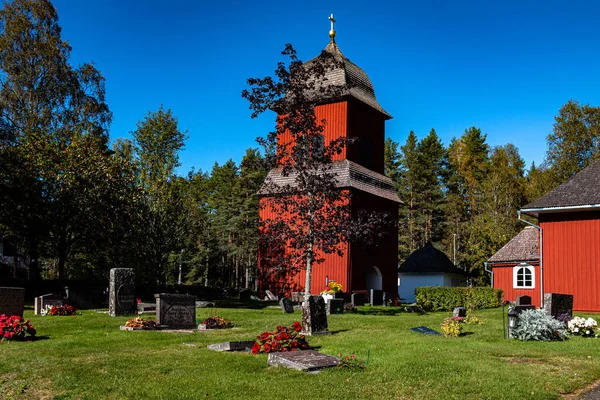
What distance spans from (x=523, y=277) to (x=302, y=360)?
2651 centimetres

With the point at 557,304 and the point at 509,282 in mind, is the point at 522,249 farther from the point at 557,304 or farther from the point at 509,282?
the point at 557,304

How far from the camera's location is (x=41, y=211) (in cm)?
2992

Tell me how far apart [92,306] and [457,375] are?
759 inches

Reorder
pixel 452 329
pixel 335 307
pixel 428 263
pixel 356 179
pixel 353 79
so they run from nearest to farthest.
A: pixel 452 329, pixel 335 307, pixel 356 179, pixel 353 79, pixel 428 263

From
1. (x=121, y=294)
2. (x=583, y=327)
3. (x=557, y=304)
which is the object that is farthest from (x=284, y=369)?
(x=121, y=294)

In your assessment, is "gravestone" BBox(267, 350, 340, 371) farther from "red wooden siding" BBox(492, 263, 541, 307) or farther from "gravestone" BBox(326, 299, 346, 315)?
"red wooden siding" BBox(492, 263, 541, 307)

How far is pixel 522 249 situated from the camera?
3344 cm

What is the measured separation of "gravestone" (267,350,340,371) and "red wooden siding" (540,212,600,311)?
63.6ft

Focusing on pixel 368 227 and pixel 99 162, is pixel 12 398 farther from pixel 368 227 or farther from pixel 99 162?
pixel 99 162

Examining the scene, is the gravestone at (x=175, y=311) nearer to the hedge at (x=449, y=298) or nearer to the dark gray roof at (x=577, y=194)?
the hedge at (x=449, y=298)

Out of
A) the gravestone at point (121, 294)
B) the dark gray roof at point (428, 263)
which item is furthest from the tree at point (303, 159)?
the dark gray roof at point (428, 263)

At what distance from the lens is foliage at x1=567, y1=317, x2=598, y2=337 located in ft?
49.6

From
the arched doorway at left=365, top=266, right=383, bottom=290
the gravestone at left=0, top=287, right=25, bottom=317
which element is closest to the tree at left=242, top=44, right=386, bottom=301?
the gravestone at left=0, top=287, right=25, bottom=317

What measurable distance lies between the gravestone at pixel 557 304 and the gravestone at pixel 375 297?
542 inches
